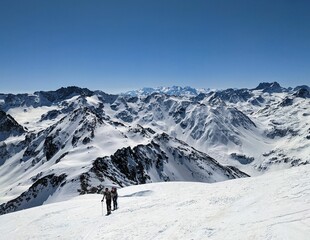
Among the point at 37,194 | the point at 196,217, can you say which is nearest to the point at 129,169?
the point at 37,194

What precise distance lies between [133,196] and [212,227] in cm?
1908

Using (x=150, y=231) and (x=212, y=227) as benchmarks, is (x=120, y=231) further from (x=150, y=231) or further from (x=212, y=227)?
(x=212, y=227)

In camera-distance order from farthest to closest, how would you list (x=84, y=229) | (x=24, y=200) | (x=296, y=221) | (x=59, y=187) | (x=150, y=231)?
(x=24, y=200) < (x=59, y=187) < (x=84, y=229) < (x=150, y=231) < (x=296, y=221)

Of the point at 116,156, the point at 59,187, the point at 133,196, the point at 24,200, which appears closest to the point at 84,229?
the point at 133,196

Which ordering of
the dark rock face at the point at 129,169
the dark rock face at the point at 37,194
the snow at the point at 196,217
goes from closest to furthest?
the snow at the point at 196,217 < the dark rock face at the point at 129,169 < the dark rock face at the point at 37,194

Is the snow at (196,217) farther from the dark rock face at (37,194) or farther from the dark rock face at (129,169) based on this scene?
the dark rock face at (37,194)

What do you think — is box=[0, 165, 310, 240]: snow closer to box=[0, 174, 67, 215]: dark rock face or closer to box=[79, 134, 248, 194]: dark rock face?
box=[79, 134, 248, 194]: dark rock face

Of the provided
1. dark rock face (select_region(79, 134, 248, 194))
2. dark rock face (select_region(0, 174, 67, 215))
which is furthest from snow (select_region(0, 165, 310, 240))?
dark rock face (select_region(0, 174, 67, 215))

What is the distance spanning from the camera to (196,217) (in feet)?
75.0

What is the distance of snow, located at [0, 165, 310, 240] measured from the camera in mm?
18844

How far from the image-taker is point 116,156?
480ft

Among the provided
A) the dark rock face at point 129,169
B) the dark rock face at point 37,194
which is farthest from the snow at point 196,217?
the dark rock face at point 37,194

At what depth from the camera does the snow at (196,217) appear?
18844 millimetres

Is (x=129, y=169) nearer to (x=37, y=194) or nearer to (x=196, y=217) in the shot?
(x=37, y=194)
